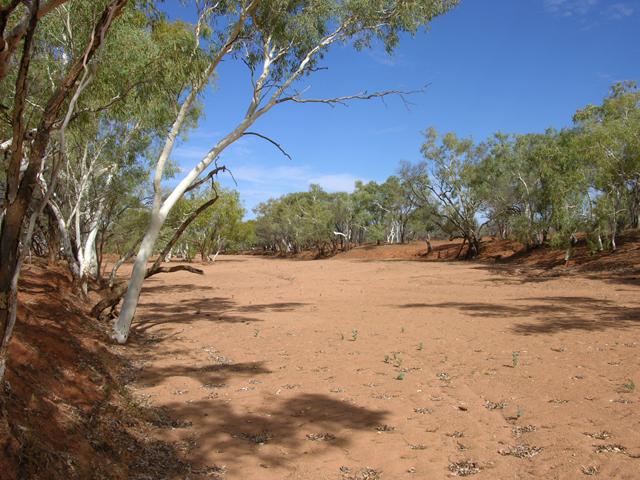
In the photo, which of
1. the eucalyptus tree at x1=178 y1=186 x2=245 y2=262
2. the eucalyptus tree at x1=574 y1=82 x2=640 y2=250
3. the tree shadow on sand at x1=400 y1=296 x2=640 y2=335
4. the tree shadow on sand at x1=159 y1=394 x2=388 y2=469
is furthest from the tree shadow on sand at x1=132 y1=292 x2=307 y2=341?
the eucalyptus tree at x1=178 y1=186 x2=245 y2=262

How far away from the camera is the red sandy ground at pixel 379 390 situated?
3.86 meters

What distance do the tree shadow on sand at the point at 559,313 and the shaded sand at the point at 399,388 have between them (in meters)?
0.05

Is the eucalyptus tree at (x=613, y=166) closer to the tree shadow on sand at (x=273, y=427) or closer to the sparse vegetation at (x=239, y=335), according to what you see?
the sparse vegetation at (x=239, y=335)

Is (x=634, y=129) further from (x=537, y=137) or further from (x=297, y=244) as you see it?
(x=297, y=244)

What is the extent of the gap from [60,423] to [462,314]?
973cm

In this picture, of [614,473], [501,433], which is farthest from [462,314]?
[614,473]

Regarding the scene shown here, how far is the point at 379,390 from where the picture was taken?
19.1ft

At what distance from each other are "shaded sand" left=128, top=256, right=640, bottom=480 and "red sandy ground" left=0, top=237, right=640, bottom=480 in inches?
0.9

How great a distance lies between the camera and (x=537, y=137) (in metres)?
29.9

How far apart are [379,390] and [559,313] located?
23.3 ft

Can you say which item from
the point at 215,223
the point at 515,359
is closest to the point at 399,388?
the point at 515,359

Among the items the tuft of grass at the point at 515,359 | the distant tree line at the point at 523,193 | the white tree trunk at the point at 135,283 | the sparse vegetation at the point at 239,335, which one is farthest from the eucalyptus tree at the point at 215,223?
the tuft of grass at the point at 515,359

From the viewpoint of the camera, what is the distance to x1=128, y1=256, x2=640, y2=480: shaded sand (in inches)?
155

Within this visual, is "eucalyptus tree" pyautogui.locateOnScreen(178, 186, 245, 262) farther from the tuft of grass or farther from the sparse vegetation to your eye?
the tuft of grass
